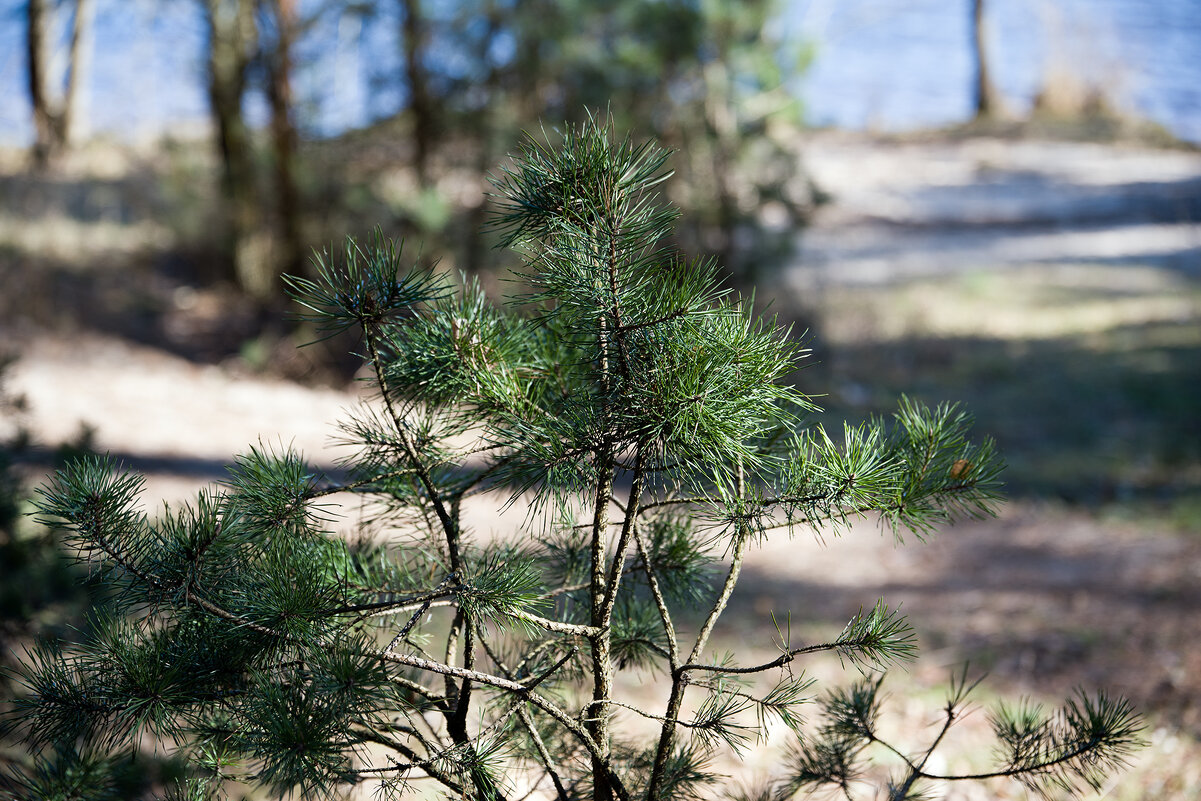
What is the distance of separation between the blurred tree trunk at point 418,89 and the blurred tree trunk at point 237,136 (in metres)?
1.66

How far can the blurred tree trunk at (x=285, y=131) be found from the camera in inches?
363

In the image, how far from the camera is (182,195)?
34.8 feet

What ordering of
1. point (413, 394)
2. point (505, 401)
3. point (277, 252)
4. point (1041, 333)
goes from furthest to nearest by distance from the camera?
1. point (1041, 333)
2. point (277, 252)
3. point (413, 394)
4. point (505, 401)

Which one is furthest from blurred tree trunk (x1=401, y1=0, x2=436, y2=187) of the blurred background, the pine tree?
the pine tree

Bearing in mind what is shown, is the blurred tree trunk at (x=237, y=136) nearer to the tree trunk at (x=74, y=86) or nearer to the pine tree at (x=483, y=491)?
the tree trunk at (x=74, y=86)

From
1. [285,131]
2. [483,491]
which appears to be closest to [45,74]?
[285,131]

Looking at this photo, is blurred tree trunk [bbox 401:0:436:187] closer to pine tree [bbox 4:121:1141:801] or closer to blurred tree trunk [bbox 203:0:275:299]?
blurred tree trunk [bbox 203:0:275:299]

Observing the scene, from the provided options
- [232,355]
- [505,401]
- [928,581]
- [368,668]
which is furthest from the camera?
[232,355]

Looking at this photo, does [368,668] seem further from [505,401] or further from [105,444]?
[105,444]

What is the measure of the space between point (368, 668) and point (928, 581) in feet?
18.0

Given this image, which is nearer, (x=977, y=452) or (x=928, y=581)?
(x=977, y=452)

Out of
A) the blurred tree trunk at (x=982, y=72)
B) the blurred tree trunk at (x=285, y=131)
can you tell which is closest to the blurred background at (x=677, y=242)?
the blurred tree trunk at (x=285, y=131)

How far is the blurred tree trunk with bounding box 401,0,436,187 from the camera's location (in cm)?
919

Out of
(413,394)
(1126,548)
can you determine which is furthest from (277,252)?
(413,394)
